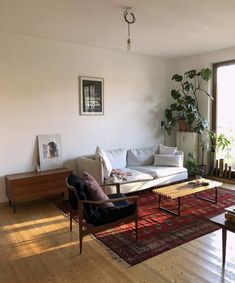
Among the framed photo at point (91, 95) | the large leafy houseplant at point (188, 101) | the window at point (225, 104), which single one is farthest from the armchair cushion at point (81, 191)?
the window at point (225, 104)

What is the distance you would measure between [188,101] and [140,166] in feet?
6.01

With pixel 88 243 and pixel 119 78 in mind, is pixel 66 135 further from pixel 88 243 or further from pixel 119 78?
pixel 88 243

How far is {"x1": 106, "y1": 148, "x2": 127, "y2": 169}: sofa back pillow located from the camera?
196 inches

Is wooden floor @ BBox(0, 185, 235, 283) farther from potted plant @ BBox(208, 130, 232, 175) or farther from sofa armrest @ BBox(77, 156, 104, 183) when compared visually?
potted plant @ BBox(208, 130, 232, 175)

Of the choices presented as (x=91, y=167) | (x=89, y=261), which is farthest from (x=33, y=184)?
(x=89, y=261)

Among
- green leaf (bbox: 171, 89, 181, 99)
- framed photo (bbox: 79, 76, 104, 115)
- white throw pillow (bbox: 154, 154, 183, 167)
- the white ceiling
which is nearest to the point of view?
the white ceiling

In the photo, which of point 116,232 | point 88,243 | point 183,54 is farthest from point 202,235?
point 183,54

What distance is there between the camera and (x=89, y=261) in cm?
260

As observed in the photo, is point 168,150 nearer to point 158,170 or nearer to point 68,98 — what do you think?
point 158,170

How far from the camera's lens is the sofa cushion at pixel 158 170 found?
4.76m

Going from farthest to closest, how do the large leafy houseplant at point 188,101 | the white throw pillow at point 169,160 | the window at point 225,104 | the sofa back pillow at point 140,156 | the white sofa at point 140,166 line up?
the large leafy houseplant at point 188,101 < the window at point 225,104 < the sofa back pillow at point 140,156 < the white throw pillow at point 169,160 < the white sofa at point 140,166

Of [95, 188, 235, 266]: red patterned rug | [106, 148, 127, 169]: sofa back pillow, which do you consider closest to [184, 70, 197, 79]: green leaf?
[106, 148, 127, 169]: sofa back pillow

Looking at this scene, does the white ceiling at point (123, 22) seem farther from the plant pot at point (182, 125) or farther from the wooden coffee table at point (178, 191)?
the wooden coffee table at point (178, 191)

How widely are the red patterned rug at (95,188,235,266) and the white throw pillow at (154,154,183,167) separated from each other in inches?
37.3
